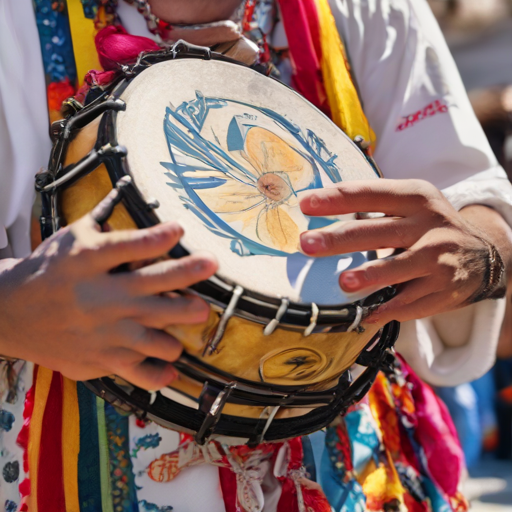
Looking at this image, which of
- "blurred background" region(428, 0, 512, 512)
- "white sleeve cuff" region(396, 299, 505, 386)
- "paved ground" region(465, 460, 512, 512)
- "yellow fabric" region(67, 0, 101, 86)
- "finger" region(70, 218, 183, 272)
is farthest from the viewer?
"blurred background" region(428, 0, 512, 512)

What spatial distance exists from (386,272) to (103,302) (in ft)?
1.18

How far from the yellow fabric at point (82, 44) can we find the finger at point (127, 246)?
19.2 inches

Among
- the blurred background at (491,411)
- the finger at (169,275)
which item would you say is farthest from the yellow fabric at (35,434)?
the blurred background at (491,411)

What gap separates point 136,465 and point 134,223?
0.44m

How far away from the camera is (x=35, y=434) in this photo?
2.90 feet

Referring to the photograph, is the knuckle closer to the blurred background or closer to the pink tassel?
the pink tassel

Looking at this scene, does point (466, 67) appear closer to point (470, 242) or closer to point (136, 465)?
point (470, 242)

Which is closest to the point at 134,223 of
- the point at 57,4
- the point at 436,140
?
the point at 57,4

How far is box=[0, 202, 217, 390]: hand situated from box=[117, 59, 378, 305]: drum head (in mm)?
60

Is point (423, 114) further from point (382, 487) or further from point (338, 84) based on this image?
point (382, 487)

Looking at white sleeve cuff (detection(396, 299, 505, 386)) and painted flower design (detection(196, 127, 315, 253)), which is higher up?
painted flower design (detection(196, 127, 315, 253))

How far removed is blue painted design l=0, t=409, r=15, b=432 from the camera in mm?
930

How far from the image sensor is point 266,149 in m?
0.87

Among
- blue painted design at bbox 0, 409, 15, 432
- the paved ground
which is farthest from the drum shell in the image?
the paved ground
